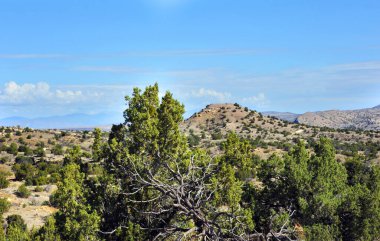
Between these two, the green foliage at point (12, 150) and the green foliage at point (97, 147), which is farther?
the green foliage at point (12, 150)

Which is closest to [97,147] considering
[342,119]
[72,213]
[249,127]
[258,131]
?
[72,213]

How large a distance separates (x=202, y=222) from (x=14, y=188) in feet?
95.1

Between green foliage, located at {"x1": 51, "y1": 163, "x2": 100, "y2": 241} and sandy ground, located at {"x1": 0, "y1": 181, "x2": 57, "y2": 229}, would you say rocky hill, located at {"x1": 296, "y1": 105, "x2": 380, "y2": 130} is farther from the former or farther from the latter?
green foliage, located at {"x1": 51, "y1": 163, "x2": 100, "y2": 241}

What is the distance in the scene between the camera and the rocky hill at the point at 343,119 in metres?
159

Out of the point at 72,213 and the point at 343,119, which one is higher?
the point at 343,119

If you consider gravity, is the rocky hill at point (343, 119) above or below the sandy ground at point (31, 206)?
above

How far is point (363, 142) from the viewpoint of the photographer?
74188mm

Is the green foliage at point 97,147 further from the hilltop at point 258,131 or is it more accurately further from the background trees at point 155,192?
the hilltop at point 258,131

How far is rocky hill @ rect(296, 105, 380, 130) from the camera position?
Result: 15912 cm

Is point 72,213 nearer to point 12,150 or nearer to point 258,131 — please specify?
point 12,150

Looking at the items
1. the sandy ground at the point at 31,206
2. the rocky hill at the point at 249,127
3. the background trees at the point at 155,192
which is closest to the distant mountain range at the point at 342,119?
the rocky hill at the point at 249,127

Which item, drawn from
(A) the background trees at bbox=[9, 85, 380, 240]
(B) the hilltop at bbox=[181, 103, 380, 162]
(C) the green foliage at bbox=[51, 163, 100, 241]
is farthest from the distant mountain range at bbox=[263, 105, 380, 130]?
(C) the green foliage at bbox=[51, 163, 100, 241]

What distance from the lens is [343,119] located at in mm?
181250

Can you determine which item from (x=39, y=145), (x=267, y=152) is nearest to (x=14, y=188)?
(x=39, y=145)
